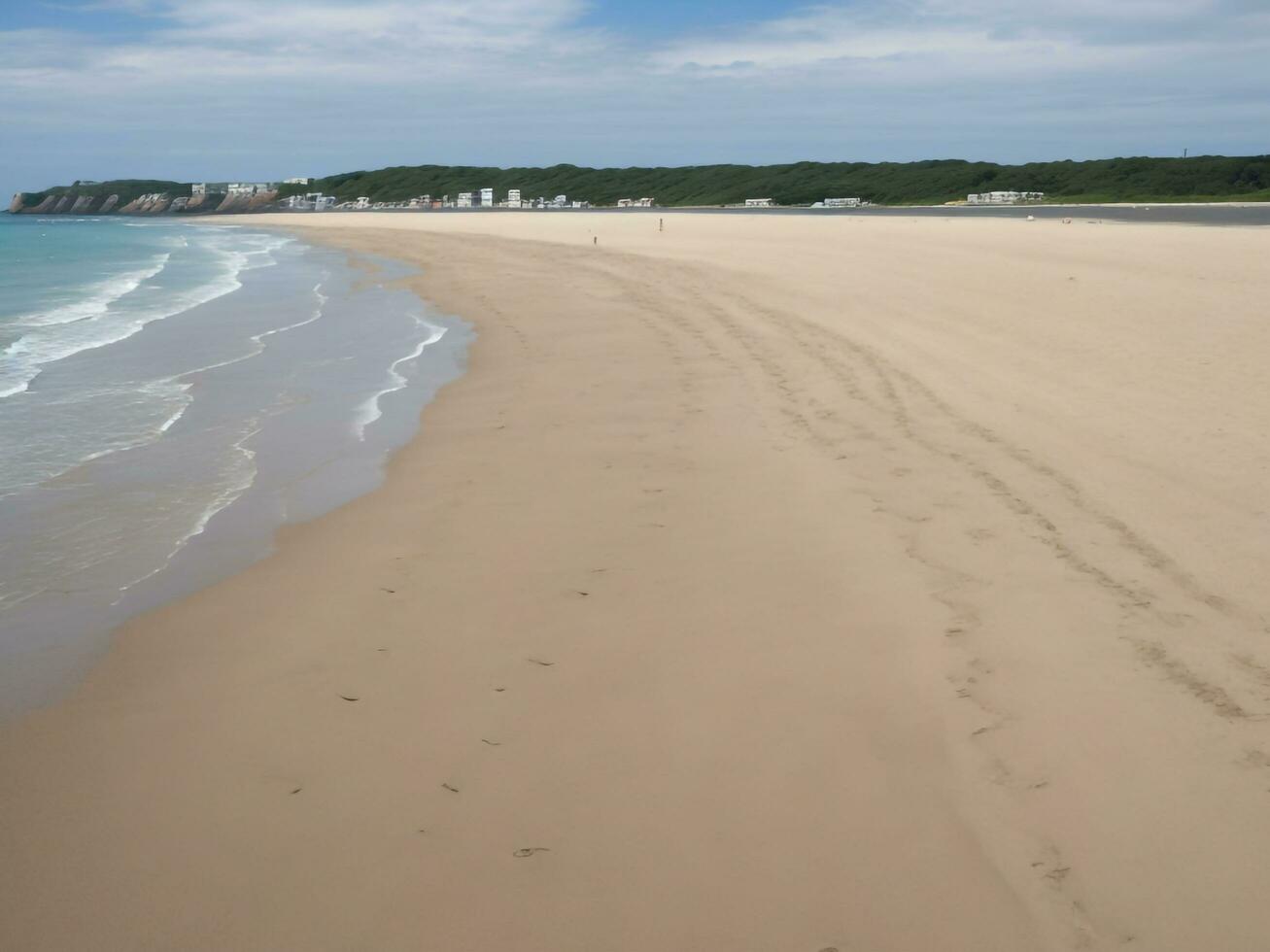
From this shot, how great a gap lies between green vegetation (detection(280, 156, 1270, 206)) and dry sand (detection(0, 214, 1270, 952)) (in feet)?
228

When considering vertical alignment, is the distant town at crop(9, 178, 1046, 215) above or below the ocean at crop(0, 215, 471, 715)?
above

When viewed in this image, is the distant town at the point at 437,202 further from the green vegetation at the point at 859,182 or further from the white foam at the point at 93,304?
the white foam at the point at 93,304

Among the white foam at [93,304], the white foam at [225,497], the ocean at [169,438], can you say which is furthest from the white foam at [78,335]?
the white foam at [225,497]

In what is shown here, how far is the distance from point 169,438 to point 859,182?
111 meters

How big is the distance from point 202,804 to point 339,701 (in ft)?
2.32

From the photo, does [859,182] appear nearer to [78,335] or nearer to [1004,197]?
[1004,197]

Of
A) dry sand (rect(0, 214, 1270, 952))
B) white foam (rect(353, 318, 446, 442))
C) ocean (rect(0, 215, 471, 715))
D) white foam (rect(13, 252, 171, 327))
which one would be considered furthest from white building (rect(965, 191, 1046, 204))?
dry sand (rect(0, 214, 1270, 952))

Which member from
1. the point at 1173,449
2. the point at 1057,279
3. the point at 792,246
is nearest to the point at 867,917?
the point at 1173,449

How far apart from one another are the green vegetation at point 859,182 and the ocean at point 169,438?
66574 mm

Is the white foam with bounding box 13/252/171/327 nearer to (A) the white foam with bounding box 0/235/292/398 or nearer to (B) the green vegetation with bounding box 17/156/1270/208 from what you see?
(A) the white foam with bounding box 0/235/292/398

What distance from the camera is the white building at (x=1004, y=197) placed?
3132 inches

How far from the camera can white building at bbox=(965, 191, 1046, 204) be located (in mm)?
79562

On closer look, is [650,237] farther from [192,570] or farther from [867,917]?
[867,917]

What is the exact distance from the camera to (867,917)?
2697 mm
